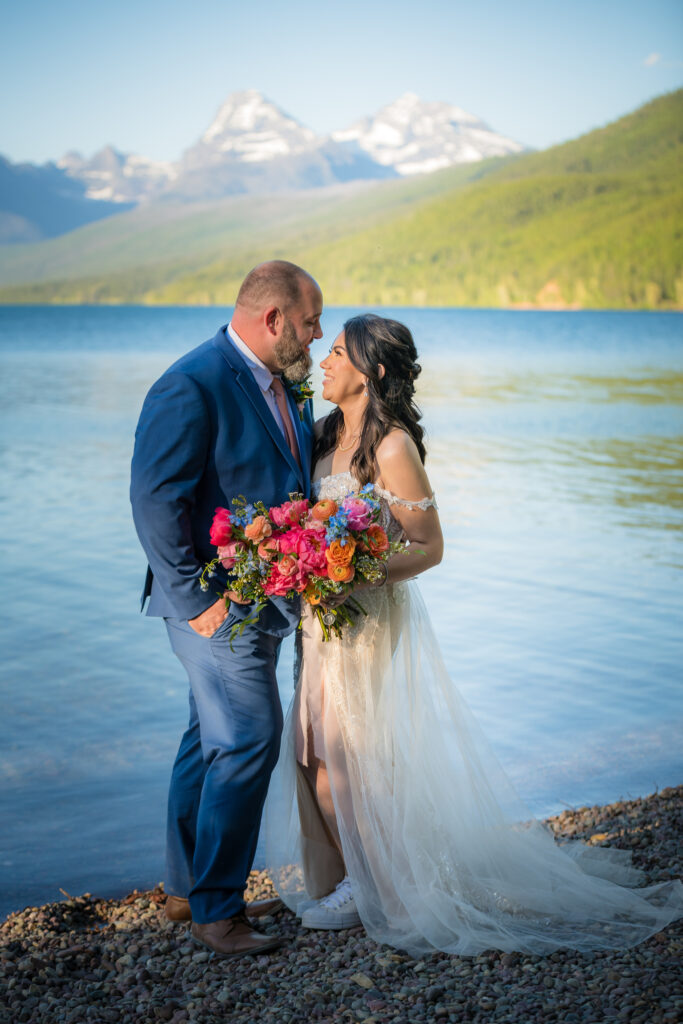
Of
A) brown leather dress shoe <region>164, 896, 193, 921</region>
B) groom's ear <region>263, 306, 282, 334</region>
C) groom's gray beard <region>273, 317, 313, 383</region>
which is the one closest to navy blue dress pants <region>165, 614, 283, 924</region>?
brown leather dress shoe <region>164, 896, 193, 921</region>

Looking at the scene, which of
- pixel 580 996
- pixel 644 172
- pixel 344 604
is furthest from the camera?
pixel 644 172

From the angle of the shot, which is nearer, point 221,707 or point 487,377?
point 221,707

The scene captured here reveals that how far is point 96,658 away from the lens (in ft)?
26.4

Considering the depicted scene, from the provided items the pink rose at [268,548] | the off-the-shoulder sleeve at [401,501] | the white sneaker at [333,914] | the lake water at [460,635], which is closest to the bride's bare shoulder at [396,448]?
the off-the-shoulder sleeve at [401,501]

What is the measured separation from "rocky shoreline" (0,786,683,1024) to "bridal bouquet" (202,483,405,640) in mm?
1216

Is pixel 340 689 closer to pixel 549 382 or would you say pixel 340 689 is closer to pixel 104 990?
pixel 104 990

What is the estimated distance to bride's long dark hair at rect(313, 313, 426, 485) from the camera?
4129mm

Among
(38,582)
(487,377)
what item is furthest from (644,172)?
(38,582)

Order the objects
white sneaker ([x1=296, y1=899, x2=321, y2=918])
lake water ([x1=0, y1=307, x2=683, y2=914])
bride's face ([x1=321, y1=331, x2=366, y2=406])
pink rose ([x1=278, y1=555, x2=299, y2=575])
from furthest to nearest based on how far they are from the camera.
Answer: lake water ([x1=0, y1=307, x2=683, y2=914]) < bride's face ([x1=321, y1=331, x2=366, y2=406]) < white sneaker ([x1=296, y1=899, x2=321, y2=918]) < pink rose ([x1=278, y1=555, x2=299, y2=575])

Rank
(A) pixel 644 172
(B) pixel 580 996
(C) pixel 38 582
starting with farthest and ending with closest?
1. (A) pixel 644 172
2. (C) pixel 38 582
3. (B) pixel 580 996

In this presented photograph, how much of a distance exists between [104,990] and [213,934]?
1.41 ft

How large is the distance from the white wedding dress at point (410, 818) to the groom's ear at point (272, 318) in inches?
26.4

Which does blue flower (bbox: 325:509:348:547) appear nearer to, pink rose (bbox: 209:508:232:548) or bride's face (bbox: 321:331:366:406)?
pink rose (bbox: 209:508:232:548)

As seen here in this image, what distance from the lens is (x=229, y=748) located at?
12.0ft
